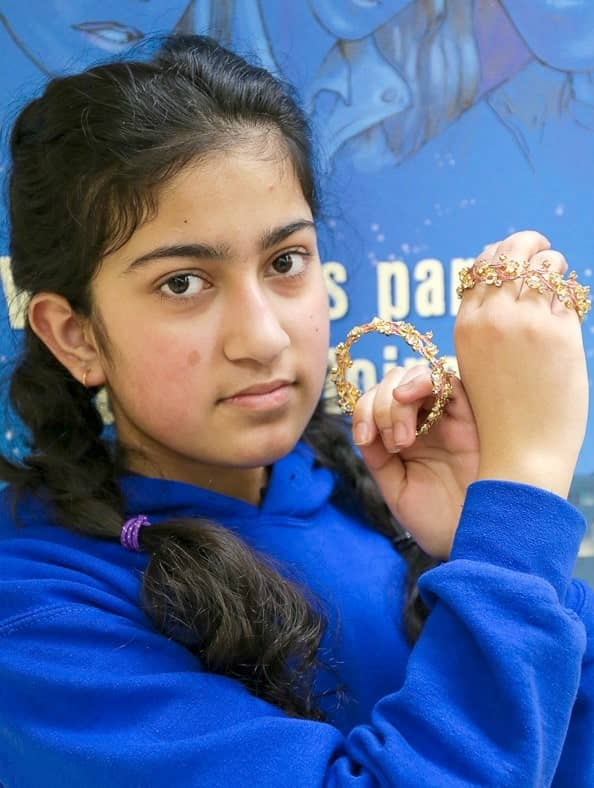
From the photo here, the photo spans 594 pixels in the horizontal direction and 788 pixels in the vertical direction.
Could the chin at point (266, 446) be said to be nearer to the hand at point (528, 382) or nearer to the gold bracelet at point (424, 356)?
the gold bracelet at point (424, 356)

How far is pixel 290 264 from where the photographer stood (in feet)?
2.71

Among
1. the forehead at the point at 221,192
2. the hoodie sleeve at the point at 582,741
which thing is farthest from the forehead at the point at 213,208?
the hoodie sleeve at the point at 582,741

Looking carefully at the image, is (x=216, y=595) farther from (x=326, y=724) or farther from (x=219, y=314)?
(x=219, y=314)

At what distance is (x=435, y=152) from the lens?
3.59 feet

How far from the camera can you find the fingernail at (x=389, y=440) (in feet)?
2.57

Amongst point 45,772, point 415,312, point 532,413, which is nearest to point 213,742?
point 45,772

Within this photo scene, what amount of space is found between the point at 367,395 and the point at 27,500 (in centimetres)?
37

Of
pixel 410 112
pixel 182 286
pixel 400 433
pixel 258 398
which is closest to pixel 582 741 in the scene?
pixel 400 433

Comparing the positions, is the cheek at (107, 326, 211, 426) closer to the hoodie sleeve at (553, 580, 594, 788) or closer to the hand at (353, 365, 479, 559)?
the hand at (353, 365, 479, 559)

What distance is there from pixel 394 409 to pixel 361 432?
0.04m

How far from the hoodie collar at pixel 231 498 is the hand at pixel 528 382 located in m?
0.27

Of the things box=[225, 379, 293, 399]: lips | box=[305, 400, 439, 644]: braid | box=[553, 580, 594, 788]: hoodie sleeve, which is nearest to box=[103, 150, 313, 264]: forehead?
box=[225, 379, 293, 399]: lips

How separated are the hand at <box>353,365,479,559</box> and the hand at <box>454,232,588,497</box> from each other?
60 mm

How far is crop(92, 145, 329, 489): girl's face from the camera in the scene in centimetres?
75
